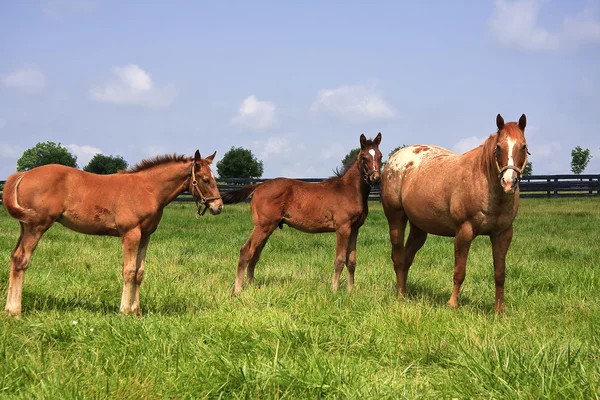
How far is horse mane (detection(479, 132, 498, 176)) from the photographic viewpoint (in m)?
5.75

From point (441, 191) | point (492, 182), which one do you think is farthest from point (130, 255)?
point (492, 182)

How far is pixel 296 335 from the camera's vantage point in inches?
172

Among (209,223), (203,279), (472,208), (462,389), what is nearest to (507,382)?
(462,389)

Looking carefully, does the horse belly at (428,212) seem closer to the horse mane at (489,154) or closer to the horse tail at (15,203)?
the horse mane at (489,154)

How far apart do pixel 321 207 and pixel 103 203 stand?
2.90m

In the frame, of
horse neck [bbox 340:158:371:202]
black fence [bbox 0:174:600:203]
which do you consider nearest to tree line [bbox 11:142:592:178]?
black fence [bbox 0:174:600:203]

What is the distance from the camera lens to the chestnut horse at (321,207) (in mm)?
7449

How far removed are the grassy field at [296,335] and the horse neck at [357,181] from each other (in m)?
1.20

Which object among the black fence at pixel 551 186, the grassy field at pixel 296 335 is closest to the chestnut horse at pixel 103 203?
the grassy field at pixel 296 335

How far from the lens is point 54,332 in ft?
15.2

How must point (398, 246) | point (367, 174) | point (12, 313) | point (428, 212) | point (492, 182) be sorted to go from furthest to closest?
point (367, 174)
point (398, 246)
point (428, 212)
point (492, 182)
point (12, 313)

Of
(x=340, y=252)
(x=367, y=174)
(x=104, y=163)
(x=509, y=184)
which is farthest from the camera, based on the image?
(x=104, y=163)

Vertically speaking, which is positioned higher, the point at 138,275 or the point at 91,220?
the point at 91,220

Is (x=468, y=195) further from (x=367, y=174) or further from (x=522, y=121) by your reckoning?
(x=367, y=174)
